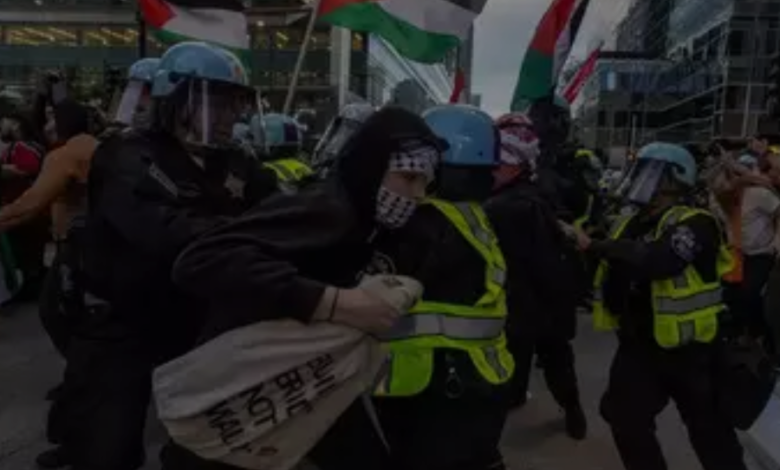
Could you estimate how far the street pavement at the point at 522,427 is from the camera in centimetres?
580

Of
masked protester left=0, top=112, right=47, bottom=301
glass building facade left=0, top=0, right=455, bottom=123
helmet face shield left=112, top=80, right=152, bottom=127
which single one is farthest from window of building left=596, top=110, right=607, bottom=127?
helmet face shield left=112, top=80, right=152, bottom=127

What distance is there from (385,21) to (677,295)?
279cm

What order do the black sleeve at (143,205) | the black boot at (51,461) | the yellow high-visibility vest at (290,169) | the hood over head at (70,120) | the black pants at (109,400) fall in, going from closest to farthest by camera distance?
the black sleeve at (143,205), the black pants at (109,400), the black boot at (51,461), the hood over head at (70,120), the yellow high-visibility vest at (290,169)

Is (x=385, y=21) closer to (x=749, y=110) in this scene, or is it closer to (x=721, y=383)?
(x=721, y=383)

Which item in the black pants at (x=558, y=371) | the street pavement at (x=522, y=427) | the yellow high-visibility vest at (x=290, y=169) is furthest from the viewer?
the black pants at (x=558, y=371)

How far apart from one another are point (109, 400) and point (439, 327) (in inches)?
44.2

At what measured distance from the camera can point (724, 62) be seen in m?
46.8

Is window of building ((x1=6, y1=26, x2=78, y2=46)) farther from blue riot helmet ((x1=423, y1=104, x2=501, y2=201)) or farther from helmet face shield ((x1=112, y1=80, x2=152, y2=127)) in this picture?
blue riot helmet ((x1=423, y1=104, x2=501, y2=201))

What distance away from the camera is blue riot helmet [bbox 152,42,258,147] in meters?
3.27

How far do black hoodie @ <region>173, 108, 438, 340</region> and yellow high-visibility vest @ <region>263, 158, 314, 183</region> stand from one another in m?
2.90

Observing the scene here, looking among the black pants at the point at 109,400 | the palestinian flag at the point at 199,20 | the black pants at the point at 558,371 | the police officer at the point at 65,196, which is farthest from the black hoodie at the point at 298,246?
the palestinian flag at the point at 199,20

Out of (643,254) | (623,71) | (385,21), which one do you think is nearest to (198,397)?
(643,254)

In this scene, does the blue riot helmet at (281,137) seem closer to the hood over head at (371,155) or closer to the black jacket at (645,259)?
the black jacket at (645,259)

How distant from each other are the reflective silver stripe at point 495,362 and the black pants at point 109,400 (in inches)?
44.0
